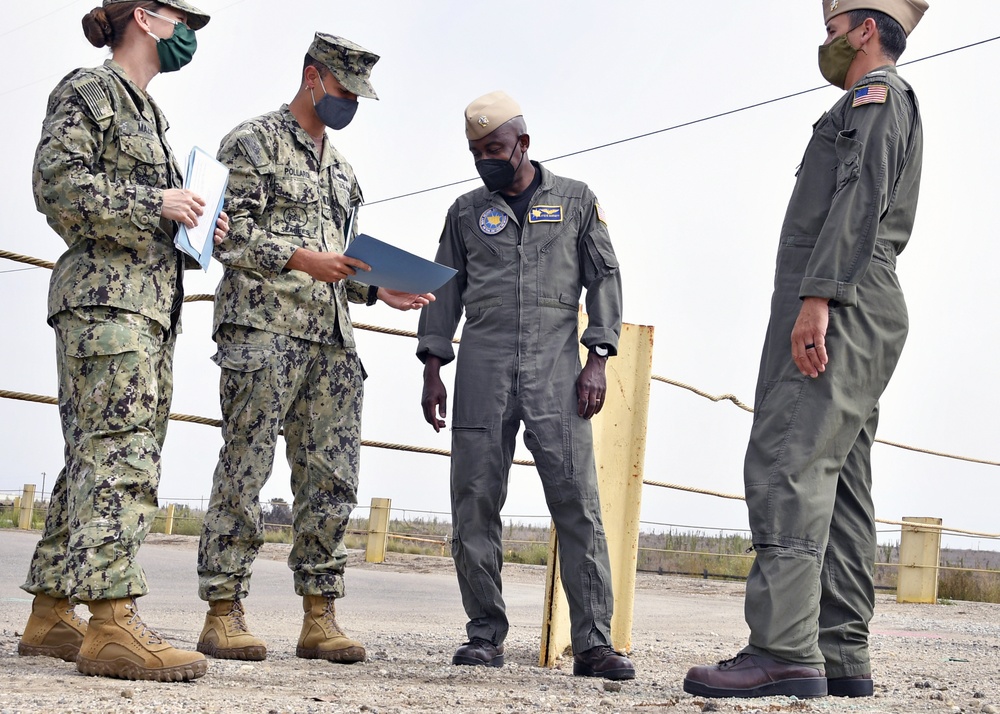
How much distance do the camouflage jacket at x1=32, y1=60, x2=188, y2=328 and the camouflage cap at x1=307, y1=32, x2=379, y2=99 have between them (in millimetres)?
740

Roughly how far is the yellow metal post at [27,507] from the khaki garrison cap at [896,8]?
1400 centimetres

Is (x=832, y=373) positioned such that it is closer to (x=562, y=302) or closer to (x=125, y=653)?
(x=562, y=302)

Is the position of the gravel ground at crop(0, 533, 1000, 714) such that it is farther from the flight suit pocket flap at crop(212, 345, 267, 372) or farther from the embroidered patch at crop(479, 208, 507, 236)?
the embroidered patch at crop(479, 208, 507, 236)

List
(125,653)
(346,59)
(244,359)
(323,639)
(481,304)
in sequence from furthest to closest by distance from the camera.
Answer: (481,304) < (346,59) < (323,639) < (244,359) < (125,653)

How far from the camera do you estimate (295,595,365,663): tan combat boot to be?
3.35 meters

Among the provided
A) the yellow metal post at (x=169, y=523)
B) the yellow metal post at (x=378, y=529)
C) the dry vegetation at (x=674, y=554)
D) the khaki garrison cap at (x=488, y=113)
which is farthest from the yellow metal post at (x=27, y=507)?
the khaki garrison cap at (x=488, y=113)

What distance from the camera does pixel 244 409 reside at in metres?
3.27

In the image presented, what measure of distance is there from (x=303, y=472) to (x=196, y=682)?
91 centimetres

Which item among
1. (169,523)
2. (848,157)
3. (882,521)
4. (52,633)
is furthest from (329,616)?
(169,523)

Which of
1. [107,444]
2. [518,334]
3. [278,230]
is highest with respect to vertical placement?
[278,230]

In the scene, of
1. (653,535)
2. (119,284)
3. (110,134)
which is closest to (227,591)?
(119,284)

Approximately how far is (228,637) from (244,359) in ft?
2.76

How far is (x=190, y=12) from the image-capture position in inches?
119

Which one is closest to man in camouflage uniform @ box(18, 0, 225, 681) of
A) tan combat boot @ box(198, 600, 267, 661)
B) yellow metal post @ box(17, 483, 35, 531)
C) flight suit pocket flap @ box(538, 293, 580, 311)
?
tan combat boot @ box(198, 600, 267, 661)
